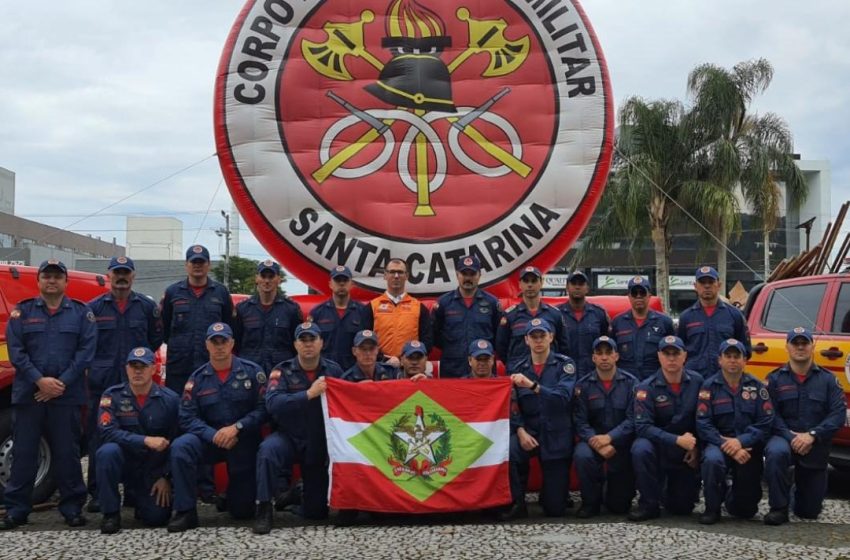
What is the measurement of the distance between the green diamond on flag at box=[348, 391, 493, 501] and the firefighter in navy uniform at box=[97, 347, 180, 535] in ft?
3.82

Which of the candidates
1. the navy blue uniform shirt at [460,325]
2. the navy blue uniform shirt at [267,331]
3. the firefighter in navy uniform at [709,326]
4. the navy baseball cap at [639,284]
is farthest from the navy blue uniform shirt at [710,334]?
the navy blue uniform shirt at [267,331]

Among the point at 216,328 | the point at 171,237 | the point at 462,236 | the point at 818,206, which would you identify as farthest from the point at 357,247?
the point at 171,237

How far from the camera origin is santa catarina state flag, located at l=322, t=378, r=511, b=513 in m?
5.21

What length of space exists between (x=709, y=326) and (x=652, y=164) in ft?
51.0

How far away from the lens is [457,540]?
188 inches

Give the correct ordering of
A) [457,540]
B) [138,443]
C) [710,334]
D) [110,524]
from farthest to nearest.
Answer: [710,334] < [138,443] < [110,524] < [457,540]

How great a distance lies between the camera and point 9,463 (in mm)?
5684

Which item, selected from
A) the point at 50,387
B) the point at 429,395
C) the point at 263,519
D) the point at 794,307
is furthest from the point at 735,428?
the point at 50,387

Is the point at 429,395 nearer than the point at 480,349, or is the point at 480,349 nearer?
the point at 429,395

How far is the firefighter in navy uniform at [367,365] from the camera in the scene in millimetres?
5520

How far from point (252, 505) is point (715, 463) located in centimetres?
288

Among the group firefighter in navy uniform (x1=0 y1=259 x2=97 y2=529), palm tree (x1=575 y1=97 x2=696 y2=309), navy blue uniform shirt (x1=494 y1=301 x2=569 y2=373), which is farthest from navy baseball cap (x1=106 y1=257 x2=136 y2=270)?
palm tree (x1=575 y1=97 x2=696 y2=309)

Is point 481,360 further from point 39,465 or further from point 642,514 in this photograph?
point 39,465

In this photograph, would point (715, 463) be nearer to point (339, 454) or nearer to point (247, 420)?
point (339, 454)
